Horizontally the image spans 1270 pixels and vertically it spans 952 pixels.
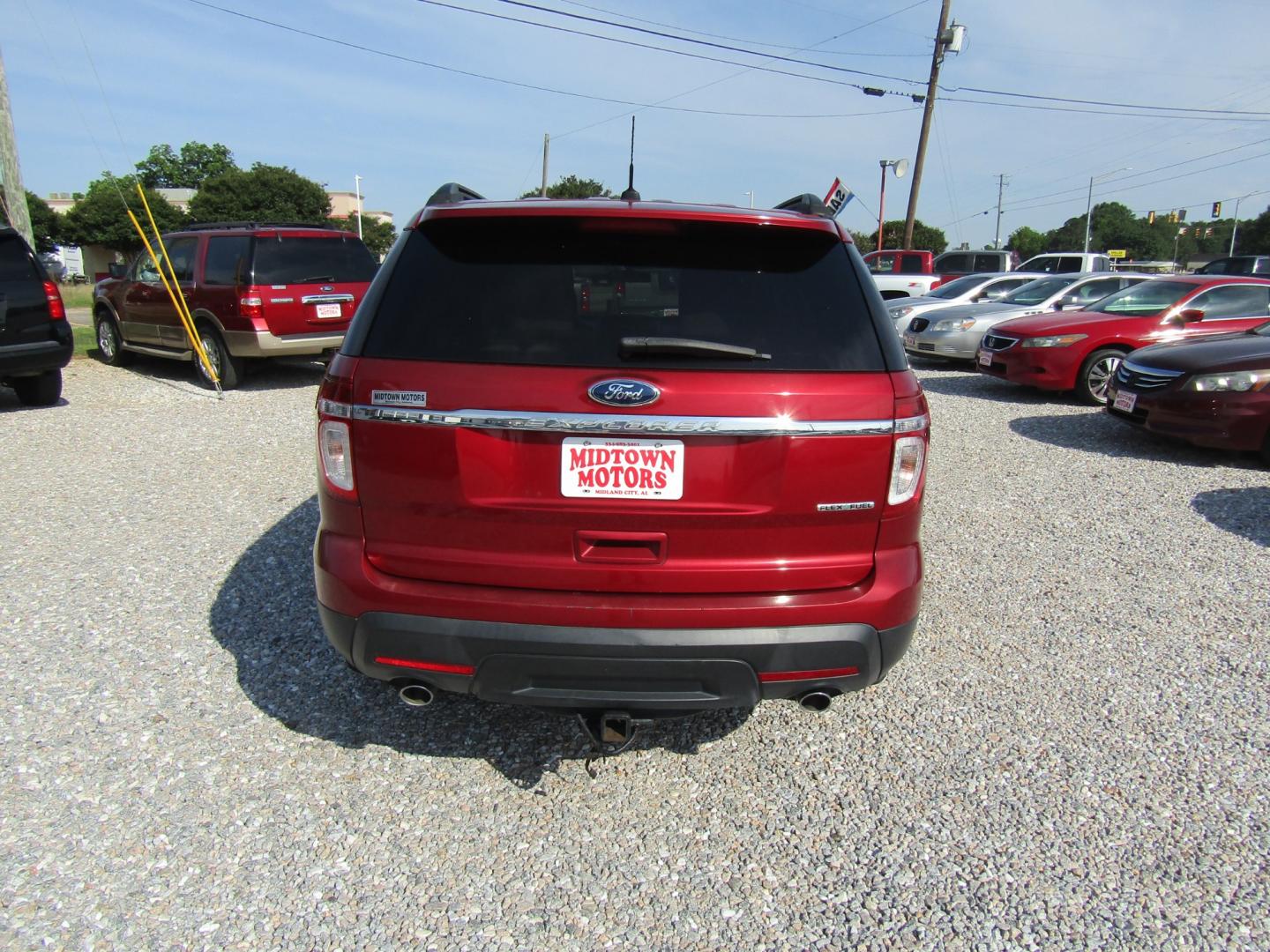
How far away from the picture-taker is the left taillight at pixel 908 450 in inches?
93.7

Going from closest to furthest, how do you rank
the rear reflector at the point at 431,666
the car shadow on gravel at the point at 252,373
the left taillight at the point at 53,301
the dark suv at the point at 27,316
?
the rear reflector at the point at 431,666, the dark suv at the point at 27,316, the left taillight at the point at 53,301, the car shadow on gravel at the point at 252,373

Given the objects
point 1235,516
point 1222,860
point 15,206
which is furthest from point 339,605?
point 15,206

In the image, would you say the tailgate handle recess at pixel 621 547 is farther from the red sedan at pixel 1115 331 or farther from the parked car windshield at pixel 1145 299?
the parked car windshield at pixel 1145 299

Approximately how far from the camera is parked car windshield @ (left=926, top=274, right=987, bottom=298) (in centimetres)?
1551

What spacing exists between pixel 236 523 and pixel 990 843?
4.51 metres

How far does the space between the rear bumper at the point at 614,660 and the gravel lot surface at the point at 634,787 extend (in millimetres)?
495

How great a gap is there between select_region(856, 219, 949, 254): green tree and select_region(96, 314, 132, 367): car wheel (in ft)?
149

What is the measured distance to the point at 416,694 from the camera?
101 inches

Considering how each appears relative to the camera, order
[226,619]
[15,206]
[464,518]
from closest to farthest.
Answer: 1. [464,518]
2. [226,619]
3. [15,206]

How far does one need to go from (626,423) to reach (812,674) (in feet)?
2.89

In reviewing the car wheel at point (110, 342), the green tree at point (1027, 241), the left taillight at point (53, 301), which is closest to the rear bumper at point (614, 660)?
the left taillight at point (53, 301)

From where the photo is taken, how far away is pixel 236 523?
529 cm

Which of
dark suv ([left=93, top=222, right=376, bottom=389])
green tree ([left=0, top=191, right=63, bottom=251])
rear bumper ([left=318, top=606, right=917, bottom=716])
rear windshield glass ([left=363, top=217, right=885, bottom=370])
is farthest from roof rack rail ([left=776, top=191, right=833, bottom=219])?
green tree ([left=0, top=191, right=63, bottom=251])

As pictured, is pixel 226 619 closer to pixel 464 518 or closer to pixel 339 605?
pixel 339 605
